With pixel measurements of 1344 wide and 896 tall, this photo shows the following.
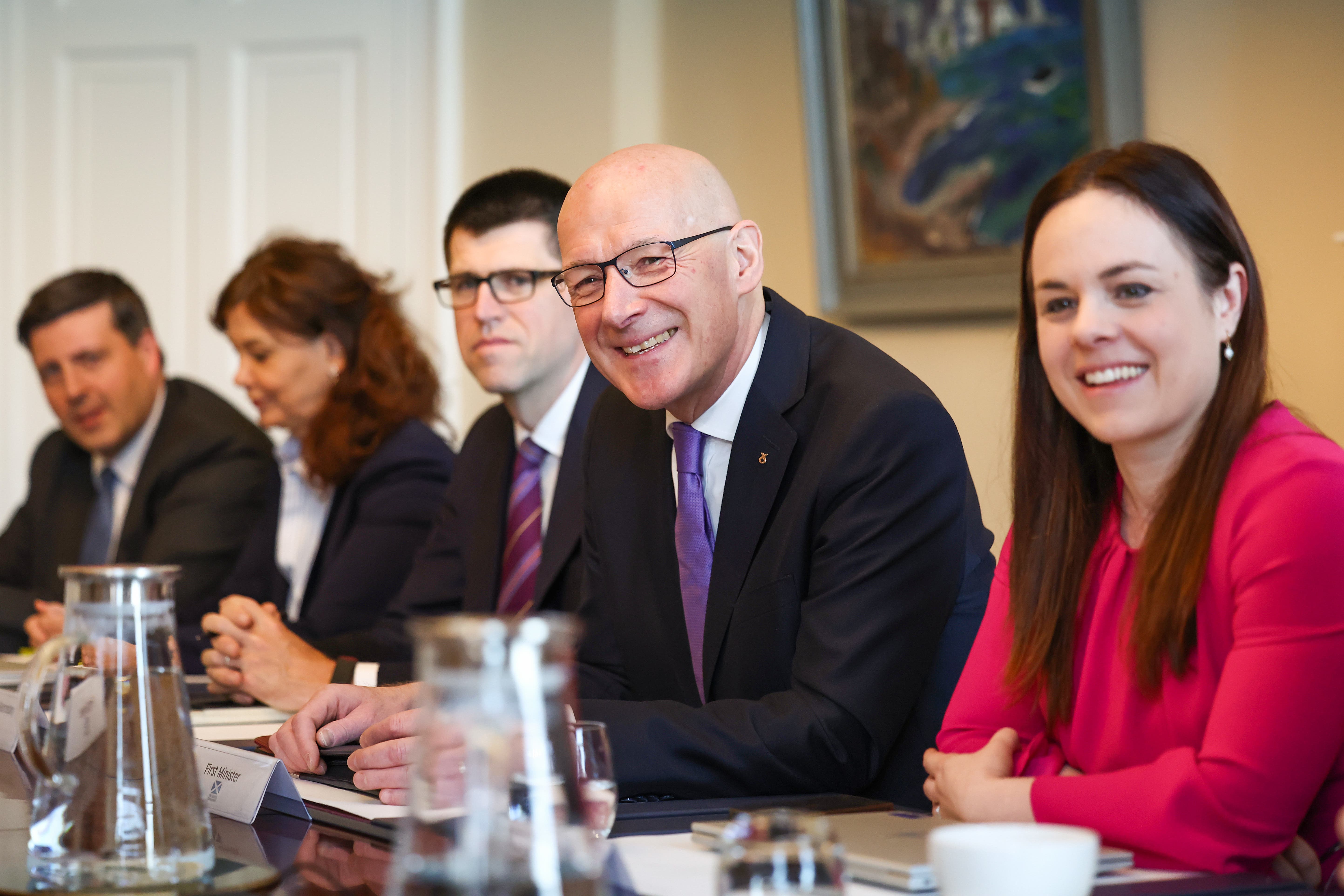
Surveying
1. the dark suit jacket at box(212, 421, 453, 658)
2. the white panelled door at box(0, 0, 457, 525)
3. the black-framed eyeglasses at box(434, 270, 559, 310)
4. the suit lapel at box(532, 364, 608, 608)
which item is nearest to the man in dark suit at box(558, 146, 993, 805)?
the suit lapel at box(532, 364, 608, 608)

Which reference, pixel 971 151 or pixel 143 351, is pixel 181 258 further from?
pixel 971 151

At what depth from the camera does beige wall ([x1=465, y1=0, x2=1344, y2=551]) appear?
244 cm

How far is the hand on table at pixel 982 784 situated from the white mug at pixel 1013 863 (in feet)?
0.96

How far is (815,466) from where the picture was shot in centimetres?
171

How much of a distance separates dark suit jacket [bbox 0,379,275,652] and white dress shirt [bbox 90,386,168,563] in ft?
0.10

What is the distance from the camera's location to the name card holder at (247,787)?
1297 millimetres

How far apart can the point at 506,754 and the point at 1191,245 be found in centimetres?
91

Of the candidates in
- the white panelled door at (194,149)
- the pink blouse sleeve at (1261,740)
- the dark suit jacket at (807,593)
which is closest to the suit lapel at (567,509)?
the dark suit jacket at (807,593)

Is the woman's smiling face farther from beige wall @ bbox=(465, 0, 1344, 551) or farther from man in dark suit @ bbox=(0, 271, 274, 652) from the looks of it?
man in dark suit @ bbox=(0, 271, 274, 652)

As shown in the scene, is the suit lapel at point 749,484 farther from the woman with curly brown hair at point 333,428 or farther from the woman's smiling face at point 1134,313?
the woman with curly brown hair at point 333,428

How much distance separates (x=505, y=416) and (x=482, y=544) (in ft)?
0.93

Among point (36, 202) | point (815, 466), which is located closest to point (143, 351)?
point (36, 202)

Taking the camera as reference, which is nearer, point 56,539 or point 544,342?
point 544,342

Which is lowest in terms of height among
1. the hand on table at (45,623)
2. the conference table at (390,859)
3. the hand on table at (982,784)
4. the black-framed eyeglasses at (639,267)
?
the conference table at (390,859)
